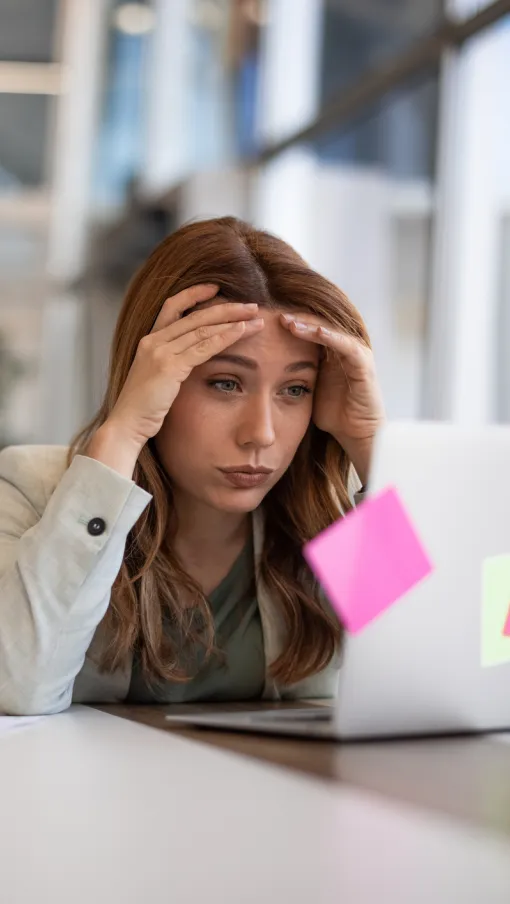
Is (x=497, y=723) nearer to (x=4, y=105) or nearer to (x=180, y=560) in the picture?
(x=180, y=560)

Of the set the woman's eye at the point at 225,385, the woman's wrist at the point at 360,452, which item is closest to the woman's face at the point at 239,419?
the woman's eye at the point at 225,385

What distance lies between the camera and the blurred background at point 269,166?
306 centimetres

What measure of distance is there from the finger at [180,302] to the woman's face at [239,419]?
7 centimetres

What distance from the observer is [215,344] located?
4.27ft

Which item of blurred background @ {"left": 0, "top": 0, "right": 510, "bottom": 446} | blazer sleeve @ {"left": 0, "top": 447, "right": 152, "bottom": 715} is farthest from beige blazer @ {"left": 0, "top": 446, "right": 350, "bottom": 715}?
blurred background @ {"left": 0, "top": 0, "right": 510, "bottom": 446}

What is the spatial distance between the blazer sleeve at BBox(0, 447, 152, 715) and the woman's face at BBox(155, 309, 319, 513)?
170 millimetres

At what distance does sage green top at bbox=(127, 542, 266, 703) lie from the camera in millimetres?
1371

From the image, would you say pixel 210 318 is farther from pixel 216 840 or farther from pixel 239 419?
pixel 216 840

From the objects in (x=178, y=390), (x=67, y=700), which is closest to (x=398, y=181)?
(x=178, y=390)

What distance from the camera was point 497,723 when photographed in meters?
1.02

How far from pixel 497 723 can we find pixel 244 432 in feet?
1.52

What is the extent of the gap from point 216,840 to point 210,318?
2.44 feet

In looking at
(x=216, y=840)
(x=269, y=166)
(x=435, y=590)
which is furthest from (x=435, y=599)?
(x=269, y=166)

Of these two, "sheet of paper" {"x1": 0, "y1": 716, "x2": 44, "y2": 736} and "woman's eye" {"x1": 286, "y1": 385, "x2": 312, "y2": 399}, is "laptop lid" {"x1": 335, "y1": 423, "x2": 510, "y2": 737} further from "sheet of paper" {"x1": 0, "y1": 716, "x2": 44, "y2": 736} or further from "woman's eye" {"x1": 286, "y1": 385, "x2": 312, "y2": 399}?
"woman's eye" {"x1": 286, "y1": 385, "x2": 312, "y2": 399}
